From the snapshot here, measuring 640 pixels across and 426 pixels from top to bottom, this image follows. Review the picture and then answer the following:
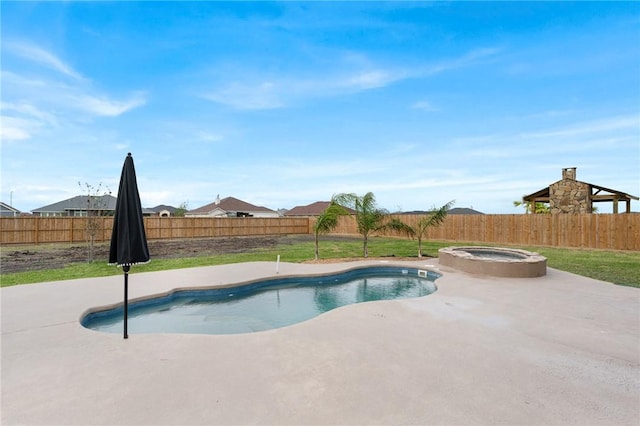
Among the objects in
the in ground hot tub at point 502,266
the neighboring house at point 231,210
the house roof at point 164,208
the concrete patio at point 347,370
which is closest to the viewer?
the concrete patio at point 347,370

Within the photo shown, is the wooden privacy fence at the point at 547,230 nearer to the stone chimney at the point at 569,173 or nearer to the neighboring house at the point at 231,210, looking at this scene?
the stone chimney at the point at 569,173

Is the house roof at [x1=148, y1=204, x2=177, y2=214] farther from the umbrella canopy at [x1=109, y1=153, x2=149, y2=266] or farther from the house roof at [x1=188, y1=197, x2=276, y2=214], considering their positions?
the umbrella canopy at [x1=109, y1=153, x2=149, y2=266]

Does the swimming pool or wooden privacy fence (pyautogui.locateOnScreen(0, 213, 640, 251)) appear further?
wooden privacy fence (pyautogui.locateOnScreen(0, 213, 640, 251))

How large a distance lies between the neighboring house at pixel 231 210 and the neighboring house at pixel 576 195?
3490 cm

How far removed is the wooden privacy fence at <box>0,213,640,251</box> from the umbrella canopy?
1384 centimetres

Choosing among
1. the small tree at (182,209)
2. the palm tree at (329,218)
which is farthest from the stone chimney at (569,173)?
the small tree at (182,209)

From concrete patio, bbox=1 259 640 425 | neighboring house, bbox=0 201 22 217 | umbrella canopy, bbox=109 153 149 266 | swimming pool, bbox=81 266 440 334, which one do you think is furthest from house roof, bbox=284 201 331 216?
umbrella canopy, bbox=109 153 149 266

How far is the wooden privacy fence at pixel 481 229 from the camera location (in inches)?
543

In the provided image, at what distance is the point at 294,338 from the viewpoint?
3.96 meters

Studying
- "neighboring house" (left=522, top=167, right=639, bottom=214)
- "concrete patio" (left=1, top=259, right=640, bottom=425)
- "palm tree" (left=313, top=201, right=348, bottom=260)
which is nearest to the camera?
"concrete patio" (left=1, top=259, right=640, bottom=425)

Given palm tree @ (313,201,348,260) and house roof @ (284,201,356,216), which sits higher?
house roof @ (284,201,356,216)

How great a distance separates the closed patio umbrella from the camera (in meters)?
3.66

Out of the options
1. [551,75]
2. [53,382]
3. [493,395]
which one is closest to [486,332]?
[493,395]

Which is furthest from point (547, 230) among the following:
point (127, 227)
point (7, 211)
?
point (7, 211)
